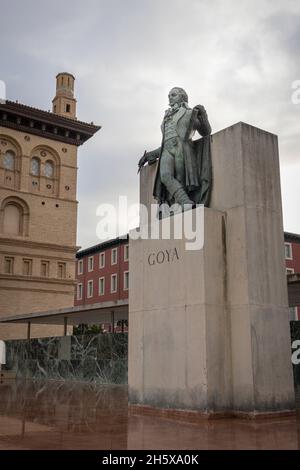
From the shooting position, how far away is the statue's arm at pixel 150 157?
39.2ft

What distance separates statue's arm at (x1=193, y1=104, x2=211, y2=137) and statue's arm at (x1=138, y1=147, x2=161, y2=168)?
1.23 metres

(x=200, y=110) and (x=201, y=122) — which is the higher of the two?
(x=200, y=110)

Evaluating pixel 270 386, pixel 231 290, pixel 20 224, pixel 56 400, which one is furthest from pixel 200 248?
pixel 20 224

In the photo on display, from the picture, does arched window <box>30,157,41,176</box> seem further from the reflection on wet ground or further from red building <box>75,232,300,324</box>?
the reflection on wet ground

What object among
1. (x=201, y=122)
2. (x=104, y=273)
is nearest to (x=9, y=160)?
(x=104, y=273)

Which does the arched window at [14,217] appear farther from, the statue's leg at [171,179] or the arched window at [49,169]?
the statue's leg at [171,179]

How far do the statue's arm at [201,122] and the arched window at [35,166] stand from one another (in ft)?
107

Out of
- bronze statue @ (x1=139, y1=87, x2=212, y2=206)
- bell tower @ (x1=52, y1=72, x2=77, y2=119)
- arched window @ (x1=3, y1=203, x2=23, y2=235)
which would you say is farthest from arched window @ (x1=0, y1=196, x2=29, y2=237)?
bronze statue @ (x1=139, y1=87, x2=212, y2=206)

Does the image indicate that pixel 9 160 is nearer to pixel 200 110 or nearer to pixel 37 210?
pixel 37 210

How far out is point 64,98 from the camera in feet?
145

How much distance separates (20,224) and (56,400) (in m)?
29.0

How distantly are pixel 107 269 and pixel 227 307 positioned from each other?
177 feet

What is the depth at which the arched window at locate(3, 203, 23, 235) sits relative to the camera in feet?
132
